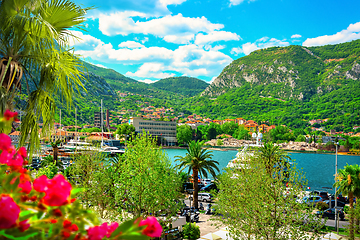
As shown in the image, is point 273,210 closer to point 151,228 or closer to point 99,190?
point 99,190

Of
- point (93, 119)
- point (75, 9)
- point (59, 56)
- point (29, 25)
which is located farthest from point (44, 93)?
point (93, 119)

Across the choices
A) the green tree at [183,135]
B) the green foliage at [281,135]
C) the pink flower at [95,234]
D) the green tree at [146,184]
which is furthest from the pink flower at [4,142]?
the green foliage at [281,135]

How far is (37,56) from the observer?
4078 millimetres

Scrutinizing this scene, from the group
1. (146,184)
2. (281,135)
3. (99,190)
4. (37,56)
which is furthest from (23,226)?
(281,135)

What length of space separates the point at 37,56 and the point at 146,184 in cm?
1036

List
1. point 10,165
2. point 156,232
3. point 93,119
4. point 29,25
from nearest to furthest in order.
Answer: point 156,232, point 10,165, point 29,25, point 93,119

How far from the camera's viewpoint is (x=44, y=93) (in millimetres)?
4285

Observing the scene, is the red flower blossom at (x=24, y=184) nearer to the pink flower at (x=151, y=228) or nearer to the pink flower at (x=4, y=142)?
the pink flower at (x=4, y=142)

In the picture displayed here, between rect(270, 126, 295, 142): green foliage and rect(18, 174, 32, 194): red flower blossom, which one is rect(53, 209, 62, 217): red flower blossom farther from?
rect(270, 126, 295, 142): green foliage

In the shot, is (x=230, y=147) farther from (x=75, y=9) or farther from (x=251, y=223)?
(x=75, y=9)

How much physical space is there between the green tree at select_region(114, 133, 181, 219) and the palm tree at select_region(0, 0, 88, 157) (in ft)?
31.7

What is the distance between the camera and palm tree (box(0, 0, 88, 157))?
380 centimetres

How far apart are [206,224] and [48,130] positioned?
18673mm

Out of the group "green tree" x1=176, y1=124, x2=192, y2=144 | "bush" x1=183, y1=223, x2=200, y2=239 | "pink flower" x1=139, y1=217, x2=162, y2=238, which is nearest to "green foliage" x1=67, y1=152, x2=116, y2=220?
"bush" x1=183, y1=223, x2=200, y2=239
